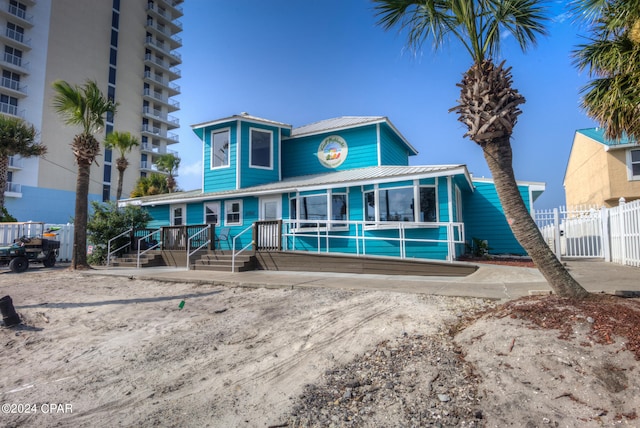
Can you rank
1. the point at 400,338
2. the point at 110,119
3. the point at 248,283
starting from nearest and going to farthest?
1. the point at 400,338
2. the point at 248,283
3. the point at 110,119

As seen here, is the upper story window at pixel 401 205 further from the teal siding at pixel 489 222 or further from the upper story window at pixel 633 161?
the upper story window at pixel 633 161

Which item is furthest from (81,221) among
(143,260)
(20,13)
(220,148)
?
(20,13)

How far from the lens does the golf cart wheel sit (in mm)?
13461

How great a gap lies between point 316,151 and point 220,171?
469 cm

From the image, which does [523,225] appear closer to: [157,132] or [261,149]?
[261,149]

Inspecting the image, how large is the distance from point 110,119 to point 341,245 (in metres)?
45.3

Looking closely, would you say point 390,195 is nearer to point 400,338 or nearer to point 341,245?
point 341,245

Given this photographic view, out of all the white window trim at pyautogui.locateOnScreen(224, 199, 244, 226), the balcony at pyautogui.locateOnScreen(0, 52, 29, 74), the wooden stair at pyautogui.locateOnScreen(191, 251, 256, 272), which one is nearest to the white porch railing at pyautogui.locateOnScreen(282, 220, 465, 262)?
the wooden stair at pyautogui.locateOnScreen(191, 251, 256, 272)

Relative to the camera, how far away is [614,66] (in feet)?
27.1

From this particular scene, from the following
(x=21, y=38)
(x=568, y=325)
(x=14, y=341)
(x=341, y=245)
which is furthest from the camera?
(x=21, y=38)

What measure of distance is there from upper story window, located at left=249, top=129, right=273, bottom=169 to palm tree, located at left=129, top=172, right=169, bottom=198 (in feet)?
48.9

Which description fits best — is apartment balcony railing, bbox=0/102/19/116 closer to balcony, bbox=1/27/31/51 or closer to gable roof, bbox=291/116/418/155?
balcony, bbox=1/27/31/51

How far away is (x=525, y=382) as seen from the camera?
10.2 feet

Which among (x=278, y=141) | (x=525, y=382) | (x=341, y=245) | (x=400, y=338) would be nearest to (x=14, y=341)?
(x=400, y=338)
